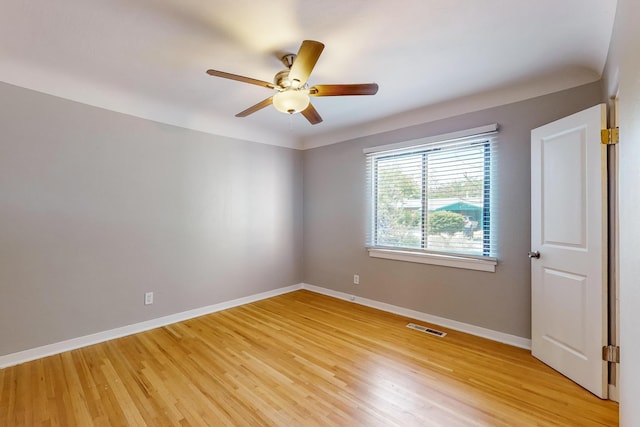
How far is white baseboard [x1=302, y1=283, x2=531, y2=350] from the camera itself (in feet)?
8.83

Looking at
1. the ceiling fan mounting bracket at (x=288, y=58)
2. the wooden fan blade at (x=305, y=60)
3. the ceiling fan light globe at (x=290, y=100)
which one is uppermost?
the ceiling fan mounting bracket at (x=288, y=58)

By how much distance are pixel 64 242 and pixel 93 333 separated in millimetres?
905

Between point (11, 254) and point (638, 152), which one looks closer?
point (638, 152)

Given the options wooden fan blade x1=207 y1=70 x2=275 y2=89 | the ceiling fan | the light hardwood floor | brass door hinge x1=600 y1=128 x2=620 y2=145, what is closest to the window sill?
the light hardwood floor

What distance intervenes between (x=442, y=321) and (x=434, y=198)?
4.46 feet

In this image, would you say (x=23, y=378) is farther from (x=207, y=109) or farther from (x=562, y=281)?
(x=562, y=281)

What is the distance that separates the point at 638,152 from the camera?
3.42ft

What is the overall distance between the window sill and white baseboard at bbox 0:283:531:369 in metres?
0.60

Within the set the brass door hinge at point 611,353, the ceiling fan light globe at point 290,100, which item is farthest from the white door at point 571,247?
the ceiling fan light globe at point 290,100

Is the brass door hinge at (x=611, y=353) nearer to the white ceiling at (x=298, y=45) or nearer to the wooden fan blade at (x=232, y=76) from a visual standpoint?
the white ceiling at (x=298, y=45)

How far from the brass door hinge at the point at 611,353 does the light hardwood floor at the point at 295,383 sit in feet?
0.90

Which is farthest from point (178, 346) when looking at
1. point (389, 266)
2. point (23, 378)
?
point (389, 266)

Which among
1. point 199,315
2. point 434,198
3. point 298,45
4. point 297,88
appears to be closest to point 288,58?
point 298,45

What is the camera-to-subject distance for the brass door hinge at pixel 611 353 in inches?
74.2
